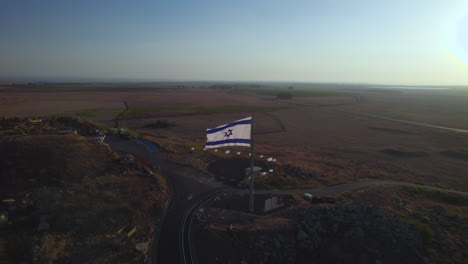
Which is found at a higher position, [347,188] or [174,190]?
[174,190]

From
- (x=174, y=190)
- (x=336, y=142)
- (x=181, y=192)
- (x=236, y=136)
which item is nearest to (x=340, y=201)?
(x=236, y=136)

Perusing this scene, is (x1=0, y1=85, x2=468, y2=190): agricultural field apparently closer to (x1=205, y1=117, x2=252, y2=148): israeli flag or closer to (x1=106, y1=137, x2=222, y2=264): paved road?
(x1=106, y1=137, x2=222, y2=264): paved road

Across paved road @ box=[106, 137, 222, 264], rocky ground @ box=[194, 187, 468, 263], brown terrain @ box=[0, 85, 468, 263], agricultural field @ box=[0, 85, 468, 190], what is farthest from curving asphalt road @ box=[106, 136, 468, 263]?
agricultural field @ box=[0, 85, 468, 190]

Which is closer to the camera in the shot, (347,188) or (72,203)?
(72,203)

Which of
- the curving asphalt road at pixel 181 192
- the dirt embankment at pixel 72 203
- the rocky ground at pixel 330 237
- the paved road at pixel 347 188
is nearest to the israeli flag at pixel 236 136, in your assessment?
the rocky ground at pixel 330 237

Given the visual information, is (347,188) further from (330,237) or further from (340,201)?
(330,237)

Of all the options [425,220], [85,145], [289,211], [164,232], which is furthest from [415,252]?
[85,145]
